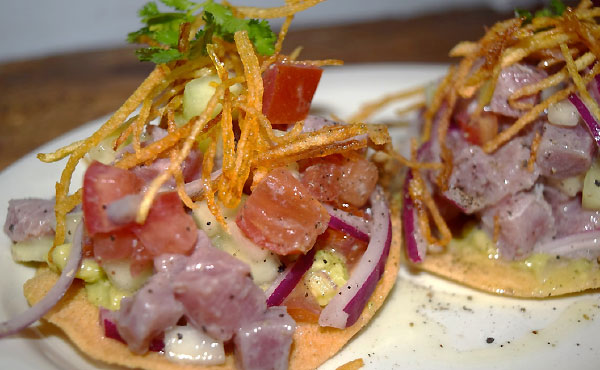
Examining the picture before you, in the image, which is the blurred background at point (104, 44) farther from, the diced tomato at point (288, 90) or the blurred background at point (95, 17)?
the diced tomato at point (288, 90)

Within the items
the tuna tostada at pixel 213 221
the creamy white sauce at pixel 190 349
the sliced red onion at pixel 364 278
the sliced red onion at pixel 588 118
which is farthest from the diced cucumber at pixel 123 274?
the sliced red onion at pixel 588 118

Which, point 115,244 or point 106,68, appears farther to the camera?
point 106,68

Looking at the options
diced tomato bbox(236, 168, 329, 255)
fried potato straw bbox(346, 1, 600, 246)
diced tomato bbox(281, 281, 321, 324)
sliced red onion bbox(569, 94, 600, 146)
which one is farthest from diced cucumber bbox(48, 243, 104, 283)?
sliced red onion bbox(569, 94, 600, 146)

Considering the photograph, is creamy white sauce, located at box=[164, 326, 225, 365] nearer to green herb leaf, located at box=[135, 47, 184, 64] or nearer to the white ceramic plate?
the white ceramic plate

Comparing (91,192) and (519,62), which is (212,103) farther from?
(519,62)

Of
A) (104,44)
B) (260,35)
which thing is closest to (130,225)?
(260,35)

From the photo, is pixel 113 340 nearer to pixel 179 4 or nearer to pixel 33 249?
pixel 33 249
